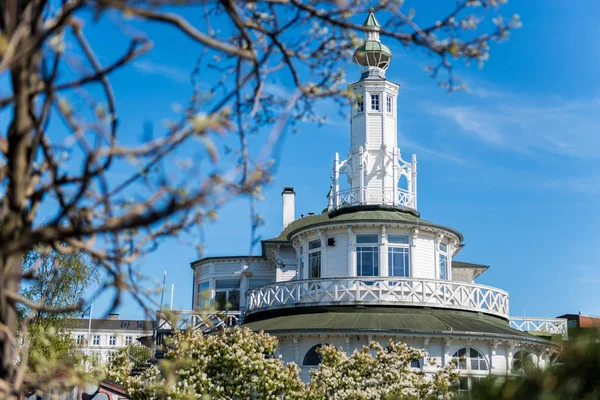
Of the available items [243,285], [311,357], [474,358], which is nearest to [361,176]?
[311,357]

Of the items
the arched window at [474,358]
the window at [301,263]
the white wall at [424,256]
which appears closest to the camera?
the arched window at [474,358]

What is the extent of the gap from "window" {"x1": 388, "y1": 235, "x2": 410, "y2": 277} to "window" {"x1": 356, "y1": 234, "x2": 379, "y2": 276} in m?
0.60

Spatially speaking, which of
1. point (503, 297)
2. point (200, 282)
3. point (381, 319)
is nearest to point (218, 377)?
point (381, 319)

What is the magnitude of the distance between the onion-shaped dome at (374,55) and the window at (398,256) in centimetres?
921

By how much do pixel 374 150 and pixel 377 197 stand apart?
2269 mm

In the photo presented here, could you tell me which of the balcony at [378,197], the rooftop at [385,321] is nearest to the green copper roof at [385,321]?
the rooftop at [385,321]

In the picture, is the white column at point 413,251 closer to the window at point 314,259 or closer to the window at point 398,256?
the window at point 398,256

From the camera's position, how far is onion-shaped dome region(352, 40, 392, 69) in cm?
3816

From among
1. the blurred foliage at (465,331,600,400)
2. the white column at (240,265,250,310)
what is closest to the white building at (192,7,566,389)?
the white column at (240,265,250,310)

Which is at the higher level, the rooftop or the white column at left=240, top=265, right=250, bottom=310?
the white column at left=240, top=265, right=250, bottom=310

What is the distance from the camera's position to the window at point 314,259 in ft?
117

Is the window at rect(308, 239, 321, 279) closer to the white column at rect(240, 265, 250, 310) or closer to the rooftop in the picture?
the rooftop

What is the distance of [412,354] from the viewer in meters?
25.2

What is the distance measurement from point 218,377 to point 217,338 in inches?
51.7
